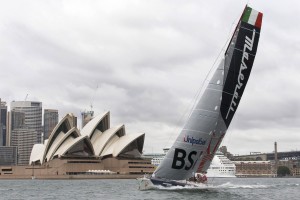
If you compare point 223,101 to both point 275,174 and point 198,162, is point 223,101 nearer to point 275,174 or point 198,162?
point 198,162

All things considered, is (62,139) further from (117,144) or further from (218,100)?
(218,100)

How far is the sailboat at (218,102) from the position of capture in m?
34.0

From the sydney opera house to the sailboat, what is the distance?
245ft

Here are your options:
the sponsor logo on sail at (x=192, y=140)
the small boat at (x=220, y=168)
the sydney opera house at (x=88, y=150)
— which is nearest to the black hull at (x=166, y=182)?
the sponsor logo on sail at (x=192, y=140)

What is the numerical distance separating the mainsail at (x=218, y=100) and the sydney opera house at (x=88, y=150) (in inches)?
2941

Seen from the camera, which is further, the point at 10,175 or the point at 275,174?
the point at 275,174

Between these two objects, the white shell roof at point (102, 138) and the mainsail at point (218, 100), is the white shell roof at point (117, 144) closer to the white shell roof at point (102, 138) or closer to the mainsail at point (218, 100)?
the white shell roof at point (102, 138)

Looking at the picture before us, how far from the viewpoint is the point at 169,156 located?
3506cm

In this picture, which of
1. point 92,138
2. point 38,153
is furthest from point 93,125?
point 38,153

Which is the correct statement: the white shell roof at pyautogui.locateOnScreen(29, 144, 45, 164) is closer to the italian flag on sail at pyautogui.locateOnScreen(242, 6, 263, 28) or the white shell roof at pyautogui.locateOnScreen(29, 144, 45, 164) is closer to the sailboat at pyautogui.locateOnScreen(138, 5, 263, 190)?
the sailboat at pyautogui.locateOnScreen(138, 5, 263, 190)

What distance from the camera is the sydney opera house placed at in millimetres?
110812

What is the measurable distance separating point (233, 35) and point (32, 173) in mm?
89508

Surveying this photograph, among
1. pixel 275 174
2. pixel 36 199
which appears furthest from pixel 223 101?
pixel 275 174

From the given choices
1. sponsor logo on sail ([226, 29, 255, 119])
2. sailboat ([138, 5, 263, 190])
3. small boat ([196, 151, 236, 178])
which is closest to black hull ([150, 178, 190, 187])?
sailboat ([138, 5, 263, 190])
